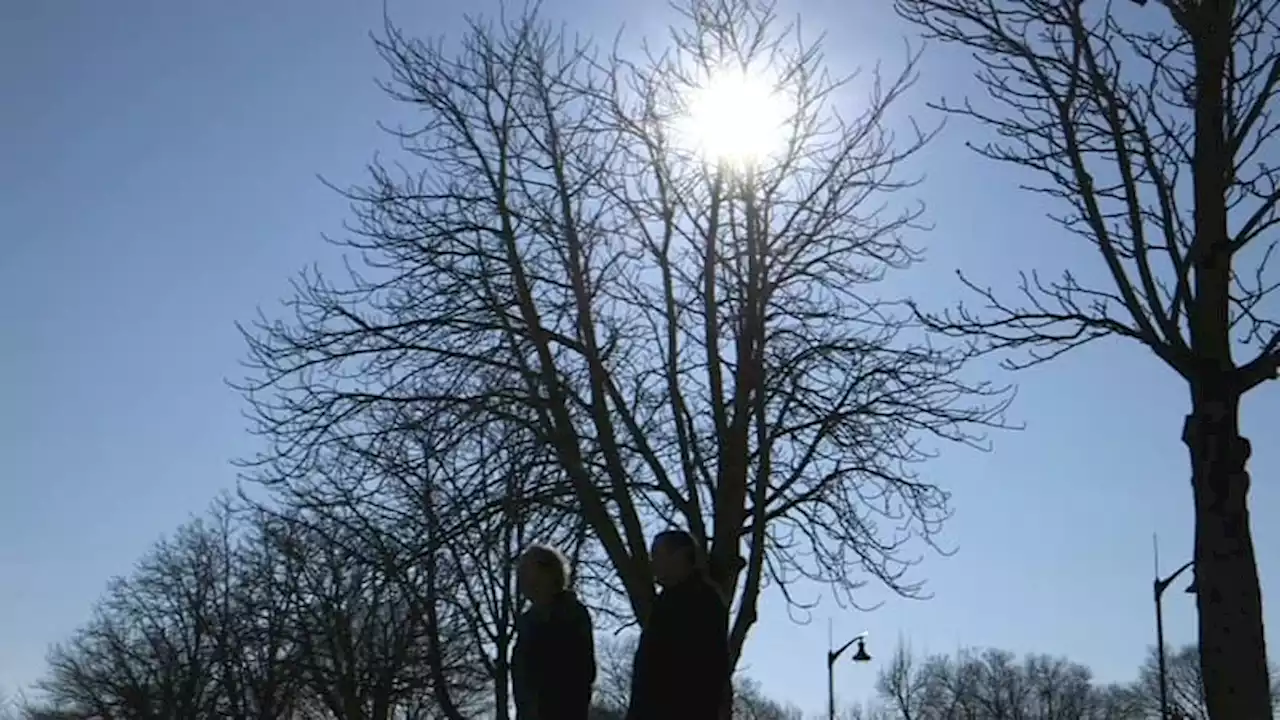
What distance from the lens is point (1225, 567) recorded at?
8.89 meters

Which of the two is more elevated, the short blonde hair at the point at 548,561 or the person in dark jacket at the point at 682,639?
the short blonde hair at the point at 548,561

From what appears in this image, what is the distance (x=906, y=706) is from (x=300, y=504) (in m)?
83.5

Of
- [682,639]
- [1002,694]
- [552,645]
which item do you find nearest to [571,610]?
[552,645]

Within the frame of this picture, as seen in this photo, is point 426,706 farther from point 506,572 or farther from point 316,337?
point 316,337

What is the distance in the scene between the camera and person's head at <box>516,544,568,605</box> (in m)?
8.98

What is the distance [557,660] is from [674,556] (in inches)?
48.8

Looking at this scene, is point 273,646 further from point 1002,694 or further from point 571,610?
point 1002,694

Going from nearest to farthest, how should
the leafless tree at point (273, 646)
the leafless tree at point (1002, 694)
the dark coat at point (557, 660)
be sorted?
the dark coat at point (557, 660), the leafless tree at point (273, 646), the leafless tree at point (1002, 694)

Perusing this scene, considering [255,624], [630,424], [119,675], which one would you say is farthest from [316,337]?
[119,675]

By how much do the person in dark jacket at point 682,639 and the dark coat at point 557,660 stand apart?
830 millimetres

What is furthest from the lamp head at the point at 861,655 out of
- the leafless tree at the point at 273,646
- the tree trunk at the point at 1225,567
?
the tree trunk at the point at 1225,567

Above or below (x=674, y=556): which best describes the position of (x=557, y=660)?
below

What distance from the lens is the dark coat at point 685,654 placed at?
8.16m

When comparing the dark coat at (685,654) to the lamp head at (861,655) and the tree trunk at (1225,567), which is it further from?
the lamp head at (861,655)
